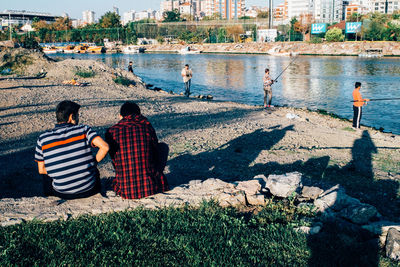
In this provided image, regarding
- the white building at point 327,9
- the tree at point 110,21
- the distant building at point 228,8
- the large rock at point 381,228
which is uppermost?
the distant building at point 228,8

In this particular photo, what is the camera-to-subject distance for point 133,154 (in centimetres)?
429

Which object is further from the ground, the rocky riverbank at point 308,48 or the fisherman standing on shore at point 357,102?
the rocky riverbank at point 308,48

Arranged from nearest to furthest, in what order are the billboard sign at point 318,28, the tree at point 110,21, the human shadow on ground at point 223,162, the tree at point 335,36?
the human shadow on ground at point 223,162 < the tree at point 335,36 < the billboard sign at point 318,28 < the tree at point 110,21

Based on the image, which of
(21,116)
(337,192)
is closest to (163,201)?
(337,192)

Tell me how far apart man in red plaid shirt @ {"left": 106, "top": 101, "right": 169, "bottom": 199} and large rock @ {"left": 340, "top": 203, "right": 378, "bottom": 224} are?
2.43m

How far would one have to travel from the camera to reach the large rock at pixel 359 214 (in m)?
4.31

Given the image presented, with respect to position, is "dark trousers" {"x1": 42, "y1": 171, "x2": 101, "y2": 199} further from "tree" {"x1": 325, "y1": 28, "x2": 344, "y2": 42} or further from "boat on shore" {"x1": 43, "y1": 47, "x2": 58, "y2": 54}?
"boat on shore" {"x1": 43, "y1": 47, "x2": 58, "y2": 54}

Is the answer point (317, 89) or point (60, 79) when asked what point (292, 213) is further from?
point (317, 89)

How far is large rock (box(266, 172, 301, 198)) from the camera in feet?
16.6

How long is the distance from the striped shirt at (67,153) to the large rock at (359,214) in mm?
3189

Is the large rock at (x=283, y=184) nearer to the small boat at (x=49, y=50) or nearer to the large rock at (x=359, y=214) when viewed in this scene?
the large rock at (x=359, y=214)

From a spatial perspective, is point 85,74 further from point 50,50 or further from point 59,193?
point 50,50

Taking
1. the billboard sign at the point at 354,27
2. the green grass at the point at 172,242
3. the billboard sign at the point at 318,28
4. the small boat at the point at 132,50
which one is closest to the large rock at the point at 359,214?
the green grass at the point at 172,242

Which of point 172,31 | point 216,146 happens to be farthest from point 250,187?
point 172,31
